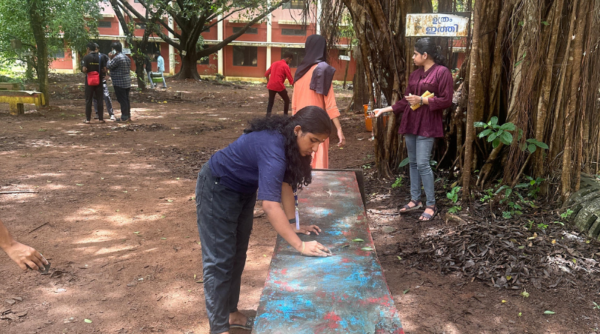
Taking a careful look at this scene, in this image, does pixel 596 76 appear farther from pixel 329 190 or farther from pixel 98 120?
pixel 98 120

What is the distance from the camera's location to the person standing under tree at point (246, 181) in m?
2.16

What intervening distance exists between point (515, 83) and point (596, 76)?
0.62 metres

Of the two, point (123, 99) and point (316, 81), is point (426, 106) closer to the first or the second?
point (316, 81)

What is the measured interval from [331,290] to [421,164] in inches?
100

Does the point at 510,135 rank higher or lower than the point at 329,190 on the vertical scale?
higher

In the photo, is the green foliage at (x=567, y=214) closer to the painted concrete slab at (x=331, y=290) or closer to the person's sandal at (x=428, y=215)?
the person's sandal at (x=428, y=215)

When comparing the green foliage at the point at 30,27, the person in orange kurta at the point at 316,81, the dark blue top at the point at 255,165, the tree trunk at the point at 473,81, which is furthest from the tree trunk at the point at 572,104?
the green foliage at the point at 30,27

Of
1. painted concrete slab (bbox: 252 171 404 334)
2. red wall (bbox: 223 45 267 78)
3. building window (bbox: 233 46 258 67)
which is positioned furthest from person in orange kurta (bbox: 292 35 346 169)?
building window (bbox: 233 46 258 67)

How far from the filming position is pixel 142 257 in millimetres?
3844

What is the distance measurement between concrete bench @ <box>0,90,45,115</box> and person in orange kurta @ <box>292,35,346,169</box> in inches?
330

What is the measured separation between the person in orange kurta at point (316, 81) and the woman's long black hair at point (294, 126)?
6.62 ft

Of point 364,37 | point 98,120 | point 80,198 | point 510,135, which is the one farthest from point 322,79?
point 98,120

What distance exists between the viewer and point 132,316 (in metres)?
3.00

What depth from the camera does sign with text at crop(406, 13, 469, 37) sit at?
450 cm
